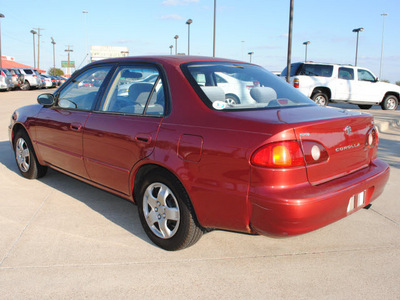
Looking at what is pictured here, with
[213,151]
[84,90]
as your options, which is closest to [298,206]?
[213,151]

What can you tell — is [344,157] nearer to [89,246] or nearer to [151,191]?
[151,191]

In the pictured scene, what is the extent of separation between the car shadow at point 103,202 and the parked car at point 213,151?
0.36m

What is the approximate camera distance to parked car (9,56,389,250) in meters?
2.58

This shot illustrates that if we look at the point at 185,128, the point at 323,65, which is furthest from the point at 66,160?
the point at 323,65

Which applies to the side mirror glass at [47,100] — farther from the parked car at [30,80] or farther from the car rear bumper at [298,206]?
the parked car at [30,80]

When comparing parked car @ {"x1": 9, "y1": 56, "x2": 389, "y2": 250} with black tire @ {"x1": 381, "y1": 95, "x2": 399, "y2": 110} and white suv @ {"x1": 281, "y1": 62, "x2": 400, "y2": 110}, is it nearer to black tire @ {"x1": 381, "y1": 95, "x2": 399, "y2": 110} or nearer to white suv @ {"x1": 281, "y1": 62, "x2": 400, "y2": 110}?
white suv @ {"x1": 281, "y1": 62, "x2": 400, "y2": 110}

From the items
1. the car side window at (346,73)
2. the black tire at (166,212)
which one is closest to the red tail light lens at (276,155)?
the black tire at (166,212)

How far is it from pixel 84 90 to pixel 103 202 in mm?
1272

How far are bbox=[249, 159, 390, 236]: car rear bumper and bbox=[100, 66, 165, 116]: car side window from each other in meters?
1.18

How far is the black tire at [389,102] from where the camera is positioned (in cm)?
1680

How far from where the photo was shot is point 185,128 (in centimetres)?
296

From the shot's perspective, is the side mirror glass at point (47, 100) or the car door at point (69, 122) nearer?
the car door at point (69, 122)

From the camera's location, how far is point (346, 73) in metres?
16.0

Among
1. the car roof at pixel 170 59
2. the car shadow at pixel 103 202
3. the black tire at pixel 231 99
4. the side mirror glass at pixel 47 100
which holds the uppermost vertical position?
the car roof at pixel 170 59
